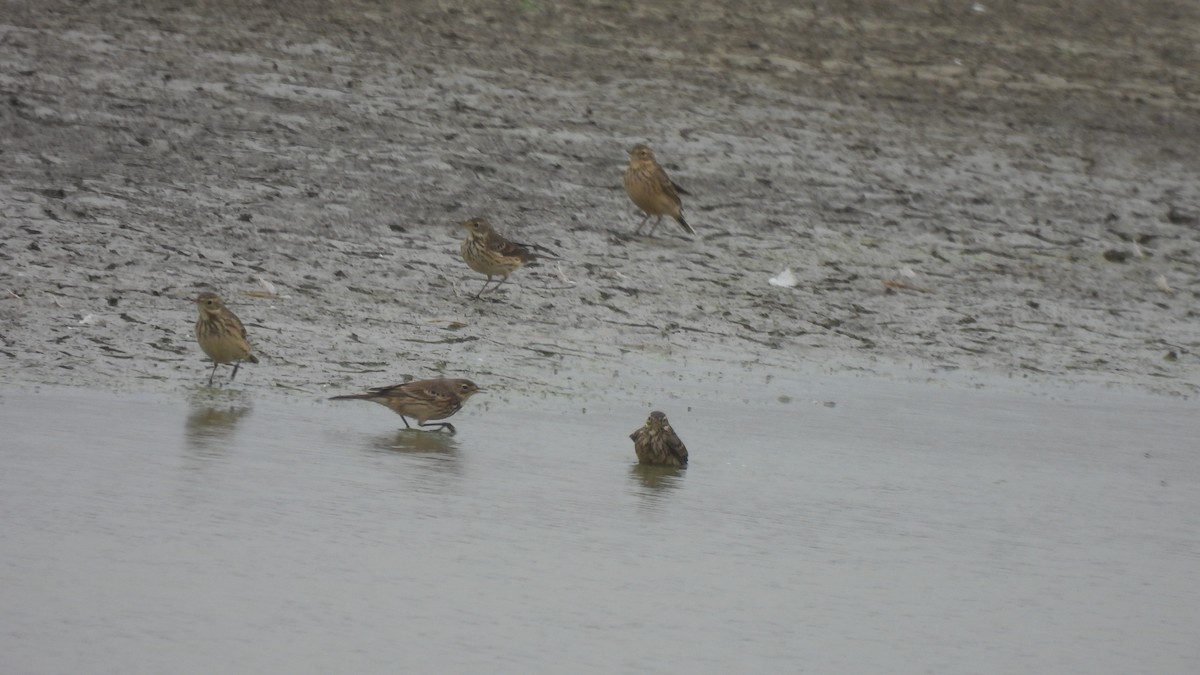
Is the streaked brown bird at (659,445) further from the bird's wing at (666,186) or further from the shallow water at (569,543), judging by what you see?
the bird's wing at (666,186)

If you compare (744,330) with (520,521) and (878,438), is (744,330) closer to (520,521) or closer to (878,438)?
(878,438)

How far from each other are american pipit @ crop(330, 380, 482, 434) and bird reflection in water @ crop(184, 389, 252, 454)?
516mm

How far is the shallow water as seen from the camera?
5.08 metres

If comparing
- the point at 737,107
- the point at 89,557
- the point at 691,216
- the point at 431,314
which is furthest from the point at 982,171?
the point at 89,557

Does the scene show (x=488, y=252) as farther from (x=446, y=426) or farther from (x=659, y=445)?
(x=659, y=445)

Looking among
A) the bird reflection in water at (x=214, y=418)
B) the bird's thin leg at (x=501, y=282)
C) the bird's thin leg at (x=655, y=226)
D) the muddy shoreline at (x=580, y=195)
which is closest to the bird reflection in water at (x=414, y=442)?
the bird reflection in water at (x=214, y=418)

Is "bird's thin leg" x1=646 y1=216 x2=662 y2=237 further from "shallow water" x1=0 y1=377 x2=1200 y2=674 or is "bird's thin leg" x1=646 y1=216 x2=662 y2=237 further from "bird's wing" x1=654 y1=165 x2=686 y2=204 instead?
"shallow water" x1=0 y1=377 x2=1200 y2=674

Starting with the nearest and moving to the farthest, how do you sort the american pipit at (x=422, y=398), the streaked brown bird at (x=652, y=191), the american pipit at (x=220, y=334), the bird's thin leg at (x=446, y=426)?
the american pipit at (x=422, y=398) → the bird's thin leg at (x=446, y=426) → the american pipit at (x=220, y=334) → the streaked brown bird at (x=652, y=191)

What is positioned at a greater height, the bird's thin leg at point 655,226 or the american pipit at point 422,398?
the bird's thin leg at point 655,226

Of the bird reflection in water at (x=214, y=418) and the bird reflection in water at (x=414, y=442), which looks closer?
the bird reflection in water at (x=214, y=418)

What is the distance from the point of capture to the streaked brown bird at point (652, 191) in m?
12.0

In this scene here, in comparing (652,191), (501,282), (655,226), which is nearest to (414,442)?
(501,282)

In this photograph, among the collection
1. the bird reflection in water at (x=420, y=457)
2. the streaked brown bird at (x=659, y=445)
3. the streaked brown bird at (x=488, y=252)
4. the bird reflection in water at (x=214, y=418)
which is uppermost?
the streaked brown bird at (x=488, y=252)

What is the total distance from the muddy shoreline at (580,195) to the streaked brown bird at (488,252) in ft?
0.61
